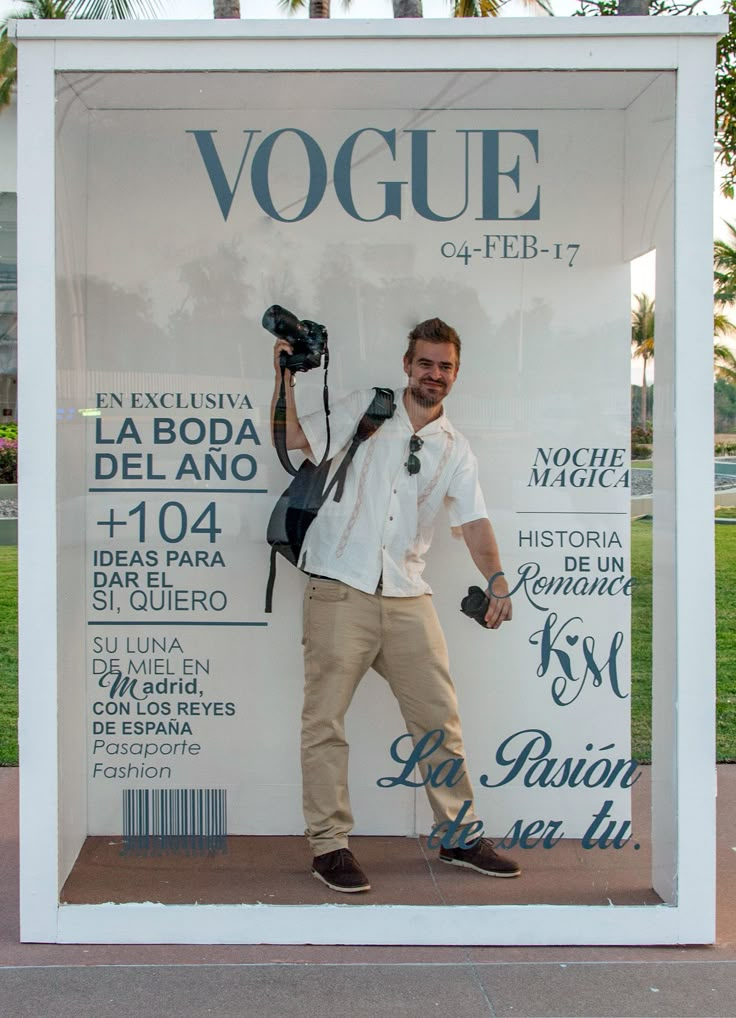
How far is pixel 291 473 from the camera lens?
4477mm

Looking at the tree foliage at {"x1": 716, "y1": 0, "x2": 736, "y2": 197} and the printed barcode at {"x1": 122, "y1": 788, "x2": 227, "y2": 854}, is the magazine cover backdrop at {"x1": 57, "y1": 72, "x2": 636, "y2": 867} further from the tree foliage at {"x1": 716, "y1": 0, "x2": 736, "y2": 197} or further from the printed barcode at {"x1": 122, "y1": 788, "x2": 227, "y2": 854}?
the tree foliage at {"x1": 716, "y1": 0, "x2": 736, "y2": 197}

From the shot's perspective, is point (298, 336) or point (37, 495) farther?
point (298, 336)

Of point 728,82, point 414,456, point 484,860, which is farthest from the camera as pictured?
point 728,82

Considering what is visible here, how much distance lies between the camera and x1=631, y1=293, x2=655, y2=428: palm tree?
4105 mm

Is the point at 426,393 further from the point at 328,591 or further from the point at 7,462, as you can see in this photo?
the point at 7,462

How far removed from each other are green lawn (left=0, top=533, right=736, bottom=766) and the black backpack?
3.68ft

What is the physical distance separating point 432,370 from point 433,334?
0.16m

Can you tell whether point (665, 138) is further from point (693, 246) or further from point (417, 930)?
point (417, 930)

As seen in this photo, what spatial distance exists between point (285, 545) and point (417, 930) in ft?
5.23

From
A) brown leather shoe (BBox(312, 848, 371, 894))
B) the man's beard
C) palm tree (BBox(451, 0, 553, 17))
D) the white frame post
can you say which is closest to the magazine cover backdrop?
the man's beard

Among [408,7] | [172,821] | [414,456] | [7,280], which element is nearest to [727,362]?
[414,456]

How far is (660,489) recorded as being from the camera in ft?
12.8

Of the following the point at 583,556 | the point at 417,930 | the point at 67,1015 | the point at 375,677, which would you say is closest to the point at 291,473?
the point at 375,677

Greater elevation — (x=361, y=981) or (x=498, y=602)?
(x=498, y=602)
